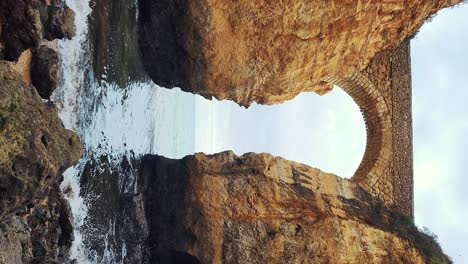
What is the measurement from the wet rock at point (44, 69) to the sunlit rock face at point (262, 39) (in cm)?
241

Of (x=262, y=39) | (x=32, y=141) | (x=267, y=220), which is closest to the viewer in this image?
(x=32, y=141)

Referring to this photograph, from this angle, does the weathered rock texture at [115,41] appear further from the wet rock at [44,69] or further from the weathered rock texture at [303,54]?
the wet rock at [44,69]

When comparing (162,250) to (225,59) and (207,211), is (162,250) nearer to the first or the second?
(207,211)

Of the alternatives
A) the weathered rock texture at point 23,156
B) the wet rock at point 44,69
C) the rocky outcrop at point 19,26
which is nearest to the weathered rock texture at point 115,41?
the wet rock at point 44,69

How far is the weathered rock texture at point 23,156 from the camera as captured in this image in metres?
3.43

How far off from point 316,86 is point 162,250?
4.33m

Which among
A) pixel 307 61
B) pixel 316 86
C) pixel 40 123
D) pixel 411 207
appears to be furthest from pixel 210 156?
pixel 40 123

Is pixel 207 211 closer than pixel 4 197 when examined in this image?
No

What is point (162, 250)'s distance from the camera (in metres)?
8.05

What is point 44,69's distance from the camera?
A: 5320 millimetres

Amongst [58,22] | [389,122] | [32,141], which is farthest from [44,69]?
[389,122]

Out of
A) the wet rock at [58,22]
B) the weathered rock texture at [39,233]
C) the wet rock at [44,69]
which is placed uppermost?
the wet rock at [58,22]

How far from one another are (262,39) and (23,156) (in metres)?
4.53

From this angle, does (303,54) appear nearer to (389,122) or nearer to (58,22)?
(389,122)
